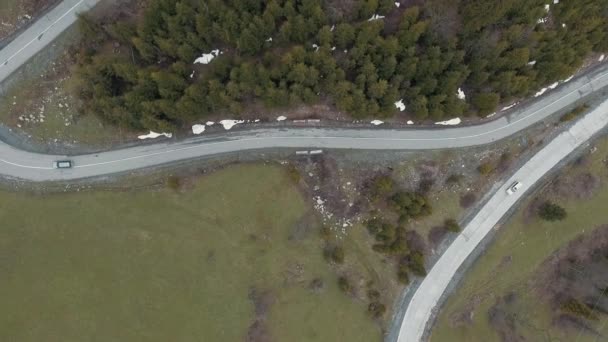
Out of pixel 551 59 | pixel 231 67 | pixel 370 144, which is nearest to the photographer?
pixel 231 67

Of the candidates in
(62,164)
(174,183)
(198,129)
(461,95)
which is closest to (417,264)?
(461,95)

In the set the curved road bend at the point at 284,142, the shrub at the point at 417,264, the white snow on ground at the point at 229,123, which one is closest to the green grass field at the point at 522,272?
the shrub at the point at 417,264

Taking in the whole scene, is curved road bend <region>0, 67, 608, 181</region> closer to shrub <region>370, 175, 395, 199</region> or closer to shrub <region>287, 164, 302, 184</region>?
shrub <region>287, 164, 302, 184</region>

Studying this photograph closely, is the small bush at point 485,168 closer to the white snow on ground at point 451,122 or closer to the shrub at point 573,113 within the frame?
the white snow on ground at point 451,122

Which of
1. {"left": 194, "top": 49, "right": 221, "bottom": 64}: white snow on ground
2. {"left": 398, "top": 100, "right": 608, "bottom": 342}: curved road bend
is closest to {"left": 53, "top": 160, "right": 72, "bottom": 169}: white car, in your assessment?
{"left": 194, "top": 49, "right": 221, "bottom": 64}: white snow on ground

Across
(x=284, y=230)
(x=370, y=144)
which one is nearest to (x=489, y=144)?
(x=370, y=144)

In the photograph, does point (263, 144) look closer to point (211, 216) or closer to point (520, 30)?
point (211, 216)
